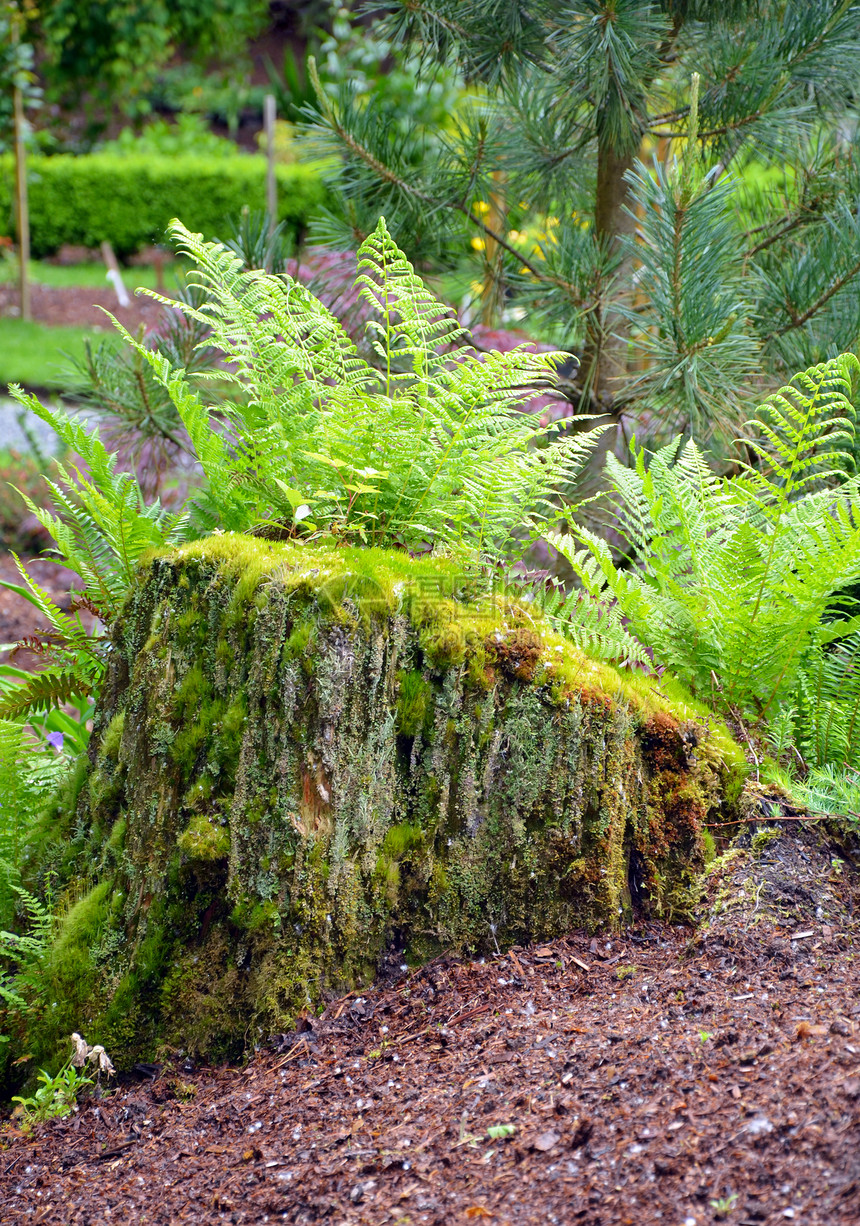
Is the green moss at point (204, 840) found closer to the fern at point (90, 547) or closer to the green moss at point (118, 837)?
the green moss at point (118, 837)

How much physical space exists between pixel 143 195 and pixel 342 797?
663 inches

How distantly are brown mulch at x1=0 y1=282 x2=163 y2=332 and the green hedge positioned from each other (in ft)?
5.45

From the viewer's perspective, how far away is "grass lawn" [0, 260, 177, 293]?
15633 millimetres

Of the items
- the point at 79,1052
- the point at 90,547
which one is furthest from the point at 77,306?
the point at 79,1052

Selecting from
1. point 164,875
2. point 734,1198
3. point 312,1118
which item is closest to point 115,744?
point 164,875

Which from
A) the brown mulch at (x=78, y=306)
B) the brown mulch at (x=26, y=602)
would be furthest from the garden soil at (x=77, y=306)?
the brown mulch at (x=26, y=602)

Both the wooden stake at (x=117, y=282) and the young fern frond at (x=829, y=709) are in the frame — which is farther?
the wooden stake at (x=117, y=282)

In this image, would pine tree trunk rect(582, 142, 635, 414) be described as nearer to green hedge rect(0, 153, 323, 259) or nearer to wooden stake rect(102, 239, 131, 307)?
wooden stake rect(102, 239, 131, 307)

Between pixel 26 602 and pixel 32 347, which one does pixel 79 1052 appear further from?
pixel 32 347

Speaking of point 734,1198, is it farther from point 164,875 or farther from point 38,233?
point 38,233

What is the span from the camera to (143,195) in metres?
16.6

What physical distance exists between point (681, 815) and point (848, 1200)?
104 cm

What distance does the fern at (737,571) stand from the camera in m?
2.44

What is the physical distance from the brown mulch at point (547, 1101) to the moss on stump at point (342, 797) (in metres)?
0.11
